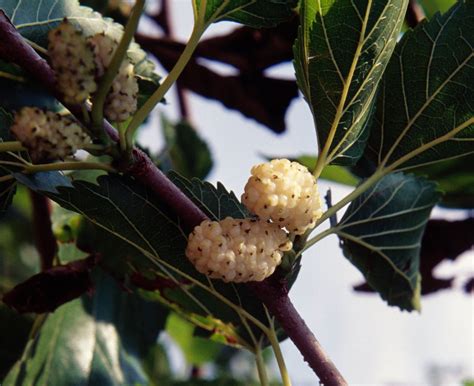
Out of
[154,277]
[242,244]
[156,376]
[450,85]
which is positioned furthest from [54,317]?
[450,85]

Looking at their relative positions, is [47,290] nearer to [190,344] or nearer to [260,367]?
[260,367]

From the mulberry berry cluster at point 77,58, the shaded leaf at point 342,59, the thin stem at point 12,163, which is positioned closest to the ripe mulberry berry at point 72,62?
the mulberry berry cluster at point 77,58

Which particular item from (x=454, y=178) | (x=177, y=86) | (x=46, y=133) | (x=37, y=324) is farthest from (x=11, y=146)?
(x=177, y=86)

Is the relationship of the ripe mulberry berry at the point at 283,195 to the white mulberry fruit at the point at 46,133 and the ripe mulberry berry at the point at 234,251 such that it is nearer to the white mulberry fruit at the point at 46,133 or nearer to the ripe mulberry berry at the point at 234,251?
the ripe mulberry berry at the point at 234,251

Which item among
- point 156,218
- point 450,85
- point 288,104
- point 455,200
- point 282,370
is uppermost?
point 288,104

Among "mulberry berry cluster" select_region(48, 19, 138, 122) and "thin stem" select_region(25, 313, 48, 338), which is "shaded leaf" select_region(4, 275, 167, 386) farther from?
"mulberry berry cluster" select_region(48, 19, 138, 122)

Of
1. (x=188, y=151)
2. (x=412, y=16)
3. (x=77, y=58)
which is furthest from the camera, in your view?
(x=188, y=151)

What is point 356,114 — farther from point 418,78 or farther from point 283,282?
point 283,282
